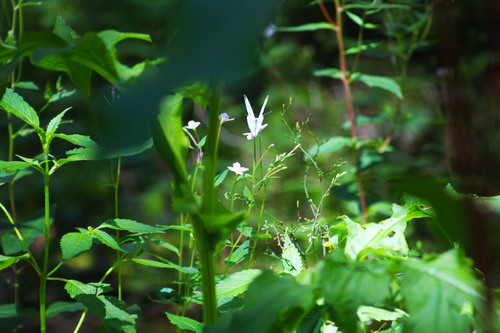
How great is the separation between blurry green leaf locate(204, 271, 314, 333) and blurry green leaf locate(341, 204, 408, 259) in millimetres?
174

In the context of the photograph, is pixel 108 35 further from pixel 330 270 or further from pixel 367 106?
pixel 367 106

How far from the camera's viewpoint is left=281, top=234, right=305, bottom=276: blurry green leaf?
0.62 m

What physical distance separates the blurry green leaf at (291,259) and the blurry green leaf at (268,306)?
0.19 metres

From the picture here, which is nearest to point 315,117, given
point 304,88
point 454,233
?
point 304,88

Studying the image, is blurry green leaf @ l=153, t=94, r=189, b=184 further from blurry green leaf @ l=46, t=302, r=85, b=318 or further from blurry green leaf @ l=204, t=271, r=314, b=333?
blurry green leaf @ l=46, t=302, r=85, b=318

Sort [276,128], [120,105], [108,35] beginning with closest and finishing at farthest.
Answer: [120,105] → [108,35] → [276,128]

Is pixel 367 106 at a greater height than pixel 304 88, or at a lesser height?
lesser

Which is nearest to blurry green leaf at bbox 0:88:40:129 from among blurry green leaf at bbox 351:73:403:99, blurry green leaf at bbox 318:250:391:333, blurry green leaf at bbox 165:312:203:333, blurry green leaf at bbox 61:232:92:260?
blurry green leaf at bbox 61:232:92:260

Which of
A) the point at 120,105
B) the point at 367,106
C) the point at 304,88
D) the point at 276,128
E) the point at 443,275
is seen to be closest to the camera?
the point at 120,105

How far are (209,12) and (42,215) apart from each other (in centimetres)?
87

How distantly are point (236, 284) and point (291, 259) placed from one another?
0.11m

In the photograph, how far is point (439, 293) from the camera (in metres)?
0.38

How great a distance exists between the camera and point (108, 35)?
56 cm

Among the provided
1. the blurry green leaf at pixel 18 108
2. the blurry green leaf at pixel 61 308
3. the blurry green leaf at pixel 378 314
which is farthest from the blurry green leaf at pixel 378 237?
the blurry green leaf at pixel 61 308
